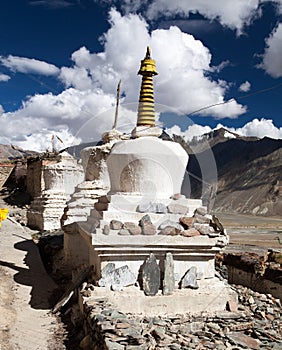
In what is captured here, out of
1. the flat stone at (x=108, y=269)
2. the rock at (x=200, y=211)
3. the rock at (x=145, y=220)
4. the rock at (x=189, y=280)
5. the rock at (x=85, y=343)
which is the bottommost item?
the rock at (x=85, y=343)

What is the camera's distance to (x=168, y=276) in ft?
16.4

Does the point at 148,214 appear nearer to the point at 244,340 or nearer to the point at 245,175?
the point at 244,340

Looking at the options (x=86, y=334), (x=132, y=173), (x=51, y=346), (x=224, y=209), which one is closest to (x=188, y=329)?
(x=86, y=334)

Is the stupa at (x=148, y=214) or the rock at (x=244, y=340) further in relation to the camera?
the stupa at (x=148, y=214)

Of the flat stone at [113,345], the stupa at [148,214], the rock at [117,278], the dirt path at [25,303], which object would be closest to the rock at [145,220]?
the stupa at [148,214]

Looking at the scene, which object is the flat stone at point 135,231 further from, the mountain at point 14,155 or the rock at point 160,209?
the mountain at point 14,155

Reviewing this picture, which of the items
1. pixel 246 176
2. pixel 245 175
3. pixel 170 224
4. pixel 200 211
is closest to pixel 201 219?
pixel 200 211

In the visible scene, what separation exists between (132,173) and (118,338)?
2.75m

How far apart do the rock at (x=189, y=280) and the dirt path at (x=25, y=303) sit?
1657 millimetres

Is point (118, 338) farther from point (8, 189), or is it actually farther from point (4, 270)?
point (8, 189)

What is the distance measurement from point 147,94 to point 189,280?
308 centimetres

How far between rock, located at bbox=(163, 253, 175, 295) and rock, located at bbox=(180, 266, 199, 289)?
0.17 metres

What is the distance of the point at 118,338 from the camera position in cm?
370

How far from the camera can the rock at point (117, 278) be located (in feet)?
16.2
